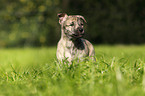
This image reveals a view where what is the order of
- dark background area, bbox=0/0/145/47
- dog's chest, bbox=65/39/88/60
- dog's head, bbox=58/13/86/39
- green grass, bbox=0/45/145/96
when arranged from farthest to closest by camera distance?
dark background area, bbox=0/0/145/47 < dog's chest, bbox=65/39/88/60 < dog's head, bbox=58/13/86/39 < green grass, bbox=0/45/145/96

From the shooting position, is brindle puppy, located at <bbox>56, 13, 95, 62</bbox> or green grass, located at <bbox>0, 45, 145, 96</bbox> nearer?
green grass, located at <bbox>0, 45, 145, 96</bbox>

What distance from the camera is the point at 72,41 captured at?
13.9 ft

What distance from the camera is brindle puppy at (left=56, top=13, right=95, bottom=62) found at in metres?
4.05

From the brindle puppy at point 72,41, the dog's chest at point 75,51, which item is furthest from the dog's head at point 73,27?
the dog's chest at point 75,51

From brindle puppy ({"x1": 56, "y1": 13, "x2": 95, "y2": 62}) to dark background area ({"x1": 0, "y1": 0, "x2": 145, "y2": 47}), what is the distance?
1091cm

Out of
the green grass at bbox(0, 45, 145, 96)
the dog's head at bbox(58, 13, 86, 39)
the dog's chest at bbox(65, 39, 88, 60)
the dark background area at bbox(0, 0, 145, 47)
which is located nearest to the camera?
the green grass at bbox(0, 45, 145, 96)

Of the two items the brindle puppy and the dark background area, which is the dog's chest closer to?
the brindle puppy

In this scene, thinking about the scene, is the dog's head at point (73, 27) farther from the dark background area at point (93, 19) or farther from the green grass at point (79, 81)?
the dark background area at point (93, 19)

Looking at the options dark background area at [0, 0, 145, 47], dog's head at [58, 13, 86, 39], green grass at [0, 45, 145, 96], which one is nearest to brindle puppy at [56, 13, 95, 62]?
dog's head at [58, 13, 86, 39]

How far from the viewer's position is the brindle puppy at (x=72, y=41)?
13.3 feet

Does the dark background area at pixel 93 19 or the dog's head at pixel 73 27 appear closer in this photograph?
the dog's head at pixel 73 27

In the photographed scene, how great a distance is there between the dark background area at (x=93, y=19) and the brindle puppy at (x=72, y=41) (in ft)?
35.8

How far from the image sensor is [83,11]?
15445 millimetres

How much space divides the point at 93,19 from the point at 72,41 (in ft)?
38.7
